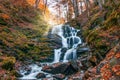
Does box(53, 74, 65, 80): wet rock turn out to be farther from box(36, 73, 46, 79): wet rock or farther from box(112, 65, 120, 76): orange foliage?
box(112, 65, 120, 76): orange foliage

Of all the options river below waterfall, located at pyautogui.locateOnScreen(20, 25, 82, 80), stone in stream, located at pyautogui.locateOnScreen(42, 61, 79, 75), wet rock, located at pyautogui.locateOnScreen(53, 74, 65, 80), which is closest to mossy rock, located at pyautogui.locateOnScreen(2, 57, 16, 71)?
river below waterfall, located at pyautogui.locateOnScreen(20, 25, 82, 80)

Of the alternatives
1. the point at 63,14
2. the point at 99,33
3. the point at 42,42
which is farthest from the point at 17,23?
the point at 63,14

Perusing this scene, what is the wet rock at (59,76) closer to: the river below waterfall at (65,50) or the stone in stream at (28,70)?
the river below waterfall at (65,50)

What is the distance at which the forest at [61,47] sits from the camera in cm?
1077

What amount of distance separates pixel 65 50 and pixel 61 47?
60.4 inches

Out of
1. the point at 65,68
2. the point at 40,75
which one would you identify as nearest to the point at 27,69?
the point at 40,75

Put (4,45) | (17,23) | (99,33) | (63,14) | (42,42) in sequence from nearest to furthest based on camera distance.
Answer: (99,33)
(4,45)
(42,42)
(17,23)
(63,14)

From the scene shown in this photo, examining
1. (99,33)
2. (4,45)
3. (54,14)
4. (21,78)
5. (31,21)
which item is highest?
(54,14)

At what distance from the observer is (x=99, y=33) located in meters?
12.8

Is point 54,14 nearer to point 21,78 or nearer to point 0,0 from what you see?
point 0,0

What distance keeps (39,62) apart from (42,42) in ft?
11.4

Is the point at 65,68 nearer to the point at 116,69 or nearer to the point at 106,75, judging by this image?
the point at 106,75

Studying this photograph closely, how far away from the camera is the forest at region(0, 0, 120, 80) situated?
10.8 meters

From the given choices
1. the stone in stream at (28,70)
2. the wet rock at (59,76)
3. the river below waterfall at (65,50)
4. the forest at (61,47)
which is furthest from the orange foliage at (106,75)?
the stone in stream at (28,70)
